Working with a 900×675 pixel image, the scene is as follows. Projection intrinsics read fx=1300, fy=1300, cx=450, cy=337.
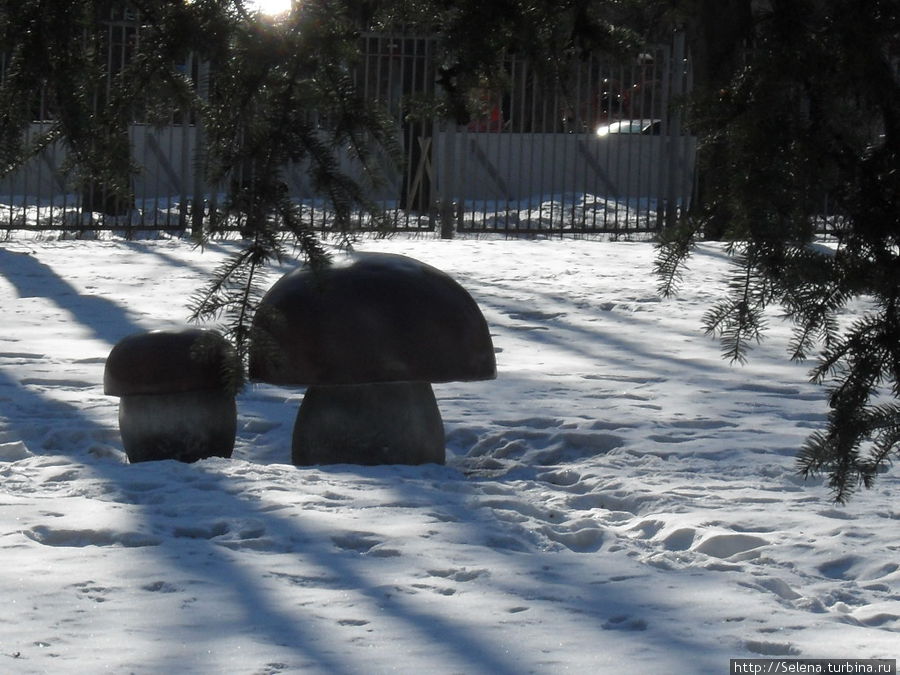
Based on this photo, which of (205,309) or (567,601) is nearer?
(205,309)

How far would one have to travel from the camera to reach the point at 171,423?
5.54 meters

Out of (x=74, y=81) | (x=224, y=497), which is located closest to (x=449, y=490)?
(x=224, y=497)

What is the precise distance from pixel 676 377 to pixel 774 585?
3.57 meters

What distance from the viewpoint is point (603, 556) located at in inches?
164

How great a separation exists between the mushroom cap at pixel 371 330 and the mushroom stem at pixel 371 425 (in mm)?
331

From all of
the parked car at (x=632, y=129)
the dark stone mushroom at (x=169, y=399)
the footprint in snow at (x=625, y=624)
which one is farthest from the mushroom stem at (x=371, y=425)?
the parked car at (x=632, y=129)

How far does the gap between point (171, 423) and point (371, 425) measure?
86cm

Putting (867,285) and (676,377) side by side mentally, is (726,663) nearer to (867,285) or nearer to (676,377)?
(867,285)

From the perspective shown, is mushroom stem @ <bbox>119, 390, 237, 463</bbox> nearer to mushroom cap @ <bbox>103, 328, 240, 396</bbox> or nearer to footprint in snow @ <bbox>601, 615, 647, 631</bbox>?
mushroom cap @ <bbox>103, 328, 240, 396</bbox>

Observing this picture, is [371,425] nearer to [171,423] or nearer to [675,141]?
[171,423]

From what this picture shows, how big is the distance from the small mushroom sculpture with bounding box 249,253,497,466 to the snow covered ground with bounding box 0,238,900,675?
0.67 feet

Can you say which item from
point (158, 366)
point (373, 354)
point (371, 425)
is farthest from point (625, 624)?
point (158, 366)

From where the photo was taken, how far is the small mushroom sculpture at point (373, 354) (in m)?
5.07

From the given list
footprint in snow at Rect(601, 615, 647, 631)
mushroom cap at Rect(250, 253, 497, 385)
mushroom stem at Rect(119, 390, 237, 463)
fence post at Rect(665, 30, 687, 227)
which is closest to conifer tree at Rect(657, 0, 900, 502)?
footprint in snow at Rect(601, 615, 647, 631)
